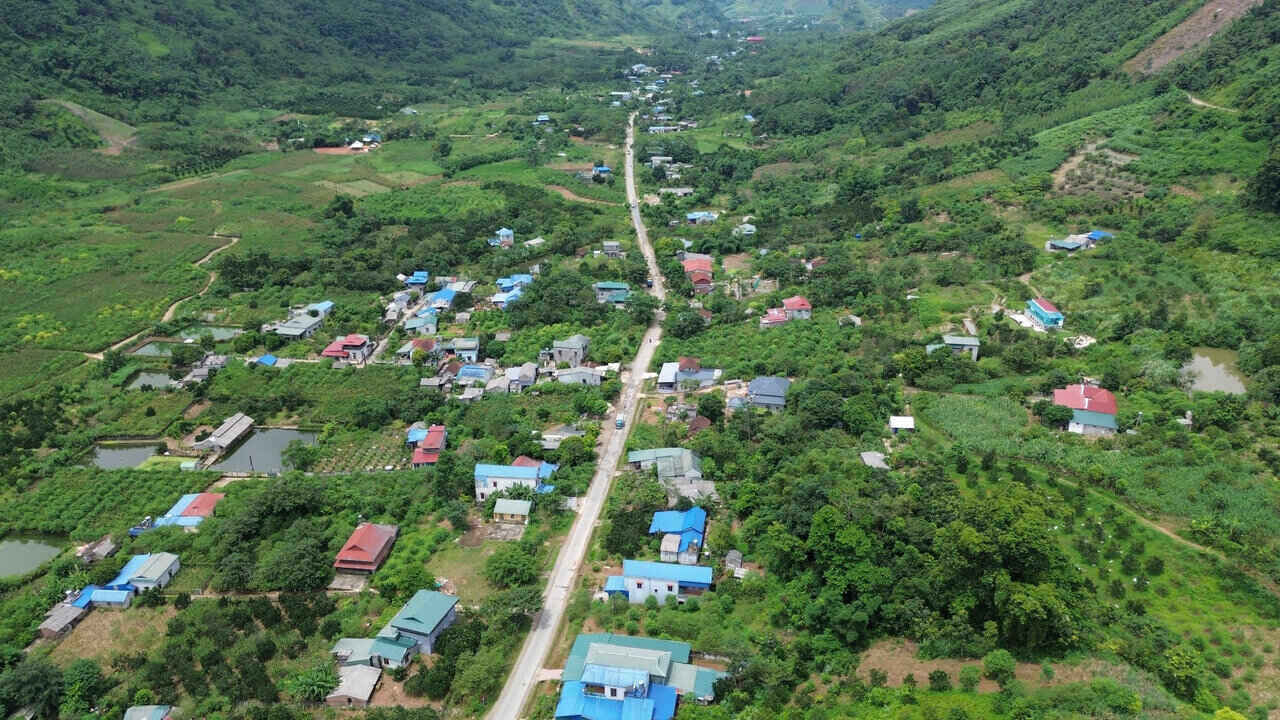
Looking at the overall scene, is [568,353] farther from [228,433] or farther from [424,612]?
[424,612]

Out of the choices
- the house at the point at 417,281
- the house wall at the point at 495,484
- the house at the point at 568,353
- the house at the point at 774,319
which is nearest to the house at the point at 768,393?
the house at the point at 774,319

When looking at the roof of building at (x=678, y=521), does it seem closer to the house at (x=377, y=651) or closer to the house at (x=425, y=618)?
the house at (x=425, y=618)

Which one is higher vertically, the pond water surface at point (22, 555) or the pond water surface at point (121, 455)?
the pond water surface at point (121, 455)

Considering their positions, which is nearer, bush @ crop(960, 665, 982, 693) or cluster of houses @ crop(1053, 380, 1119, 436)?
bush @ crop(960, 665, 982, 693)

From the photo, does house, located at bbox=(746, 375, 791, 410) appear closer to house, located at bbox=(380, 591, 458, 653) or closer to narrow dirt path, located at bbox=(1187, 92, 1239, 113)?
house, located at bbox=(380, 591, 458, 653)

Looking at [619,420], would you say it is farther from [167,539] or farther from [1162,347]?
[1162,347]

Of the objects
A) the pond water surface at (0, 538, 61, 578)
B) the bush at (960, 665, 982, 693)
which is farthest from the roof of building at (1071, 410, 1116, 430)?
the pond water surface at (0, 538, 61, 578)
